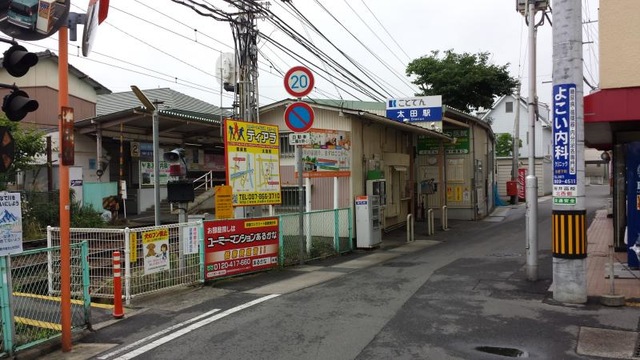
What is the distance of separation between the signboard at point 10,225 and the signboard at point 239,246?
13.3 ft

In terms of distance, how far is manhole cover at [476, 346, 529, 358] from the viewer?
226 inches

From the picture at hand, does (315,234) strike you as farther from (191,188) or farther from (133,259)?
(133,259)

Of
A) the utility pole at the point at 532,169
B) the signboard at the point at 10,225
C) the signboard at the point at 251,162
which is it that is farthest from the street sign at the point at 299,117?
the signboard at the point at 10,225

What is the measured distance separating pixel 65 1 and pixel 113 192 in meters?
14.1

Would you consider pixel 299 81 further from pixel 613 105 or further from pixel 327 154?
pixel 613 105

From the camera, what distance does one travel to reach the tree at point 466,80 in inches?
1484

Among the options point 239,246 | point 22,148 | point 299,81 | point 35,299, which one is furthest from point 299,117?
point 22,148

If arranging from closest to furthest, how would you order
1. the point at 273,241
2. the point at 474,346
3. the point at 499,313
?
1. the point at 474,346
2. the point at 499,313
3. the point at 273,241

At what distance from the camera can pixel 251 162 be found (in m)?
11.9

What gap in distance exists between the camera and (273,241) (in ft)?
38.3

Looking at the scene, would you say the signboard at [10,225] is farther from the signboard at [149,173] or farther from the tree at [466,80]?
the tree at [466,80]

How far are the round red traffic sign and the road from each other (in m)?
4.08

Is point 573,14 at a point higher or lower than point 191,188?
higher

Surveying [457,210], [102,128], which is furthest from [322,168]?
[457,210]
